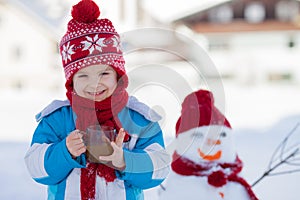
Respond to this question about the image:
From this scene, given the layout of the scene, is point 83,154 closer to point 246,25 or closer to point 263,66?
point 263,66

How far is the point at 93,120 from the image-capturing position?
1362 millimetres

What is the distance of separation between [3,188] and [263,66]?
37.6ft

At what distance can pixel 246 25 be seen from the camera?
14461mm

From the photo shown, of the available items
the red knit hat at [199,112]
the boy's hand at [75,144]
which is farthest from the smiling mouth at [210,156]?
the boy's hand at [75,144]

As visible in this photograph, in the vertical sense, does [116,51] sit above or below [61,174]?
above

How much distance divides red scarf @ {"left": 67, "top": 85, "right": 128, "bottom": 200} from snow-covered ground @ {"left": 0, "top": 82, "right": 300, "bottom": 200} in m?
0.96

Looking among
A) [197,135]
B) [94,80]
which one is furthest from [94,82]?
[197,135]

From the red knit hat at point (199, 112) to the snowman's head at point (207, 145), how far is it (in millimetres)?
19

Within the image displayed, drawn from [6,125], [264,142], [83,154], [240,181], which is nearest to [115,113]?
[83,154]

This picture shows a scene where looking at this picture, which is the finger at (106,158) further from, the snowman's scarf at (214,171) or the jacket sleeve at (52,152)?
the snowman's scarf at (214,171)

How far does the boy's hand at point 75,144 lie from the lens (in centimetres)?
128

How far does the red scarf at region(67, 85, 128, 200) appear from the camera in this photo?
136cm

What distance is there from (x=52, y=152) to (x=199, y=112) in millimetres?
709

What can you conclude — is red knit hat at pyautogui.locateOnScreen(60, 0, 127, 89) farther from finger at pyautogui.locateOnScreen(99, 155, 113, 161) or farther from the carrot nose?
the carrot nose
